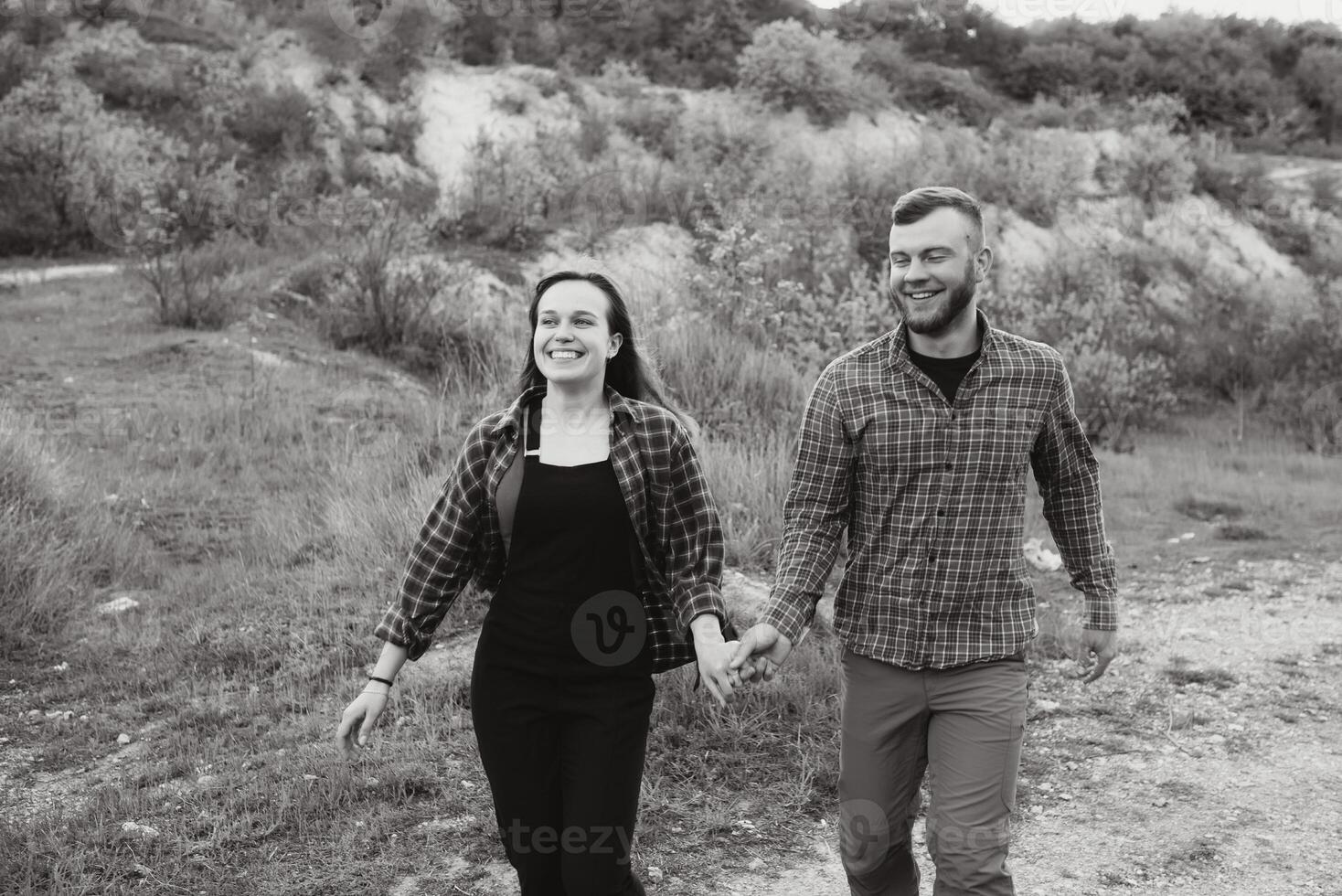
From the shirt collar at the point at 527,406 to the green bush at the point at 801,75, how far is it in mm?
20280

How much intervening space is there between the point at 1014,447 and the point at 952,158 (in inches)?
766

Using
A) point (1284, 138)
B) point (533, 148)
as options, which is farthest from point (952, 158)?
point (1284, 138)

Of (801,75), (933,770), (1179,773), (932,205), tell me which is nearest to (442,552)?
(933,770)

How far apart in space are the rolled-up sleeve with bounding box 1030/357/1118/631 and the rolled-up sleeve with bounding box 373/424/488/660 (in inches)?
56.1

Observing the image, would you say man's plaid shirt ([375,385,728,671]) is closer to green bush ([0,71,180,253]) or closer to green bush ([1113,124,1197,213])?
green bush ([0,71,180,253])

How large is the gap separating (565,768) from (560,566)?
→ 48cm

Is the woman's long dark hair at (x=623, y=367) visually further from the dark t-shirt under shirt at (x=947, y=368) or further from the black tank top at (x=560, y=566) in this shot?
the dark t-shirt under shirt at (x=947, y=368)

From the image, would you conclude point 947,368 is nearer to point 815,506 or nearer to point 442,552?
point 815,506

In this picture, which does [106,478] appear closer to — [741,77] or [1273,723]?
[1273,723]

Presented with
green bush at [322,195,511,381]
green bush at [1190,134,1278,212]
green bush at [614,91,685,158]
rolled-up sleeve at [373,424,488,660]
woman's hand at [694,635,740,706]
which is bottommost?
green bush at [322,195,511,381]

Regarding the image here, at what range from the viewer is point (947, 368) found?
2.86m

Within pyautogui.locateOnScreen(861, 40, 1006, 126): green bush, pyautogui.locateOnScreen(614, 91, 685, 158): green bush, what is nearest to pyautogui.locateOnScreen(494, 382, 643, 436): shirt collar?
pyautogui.locateOnScreen(614, 91, 685, 158): green bush

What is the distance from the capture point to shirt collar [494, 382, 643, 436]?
280 centimetres

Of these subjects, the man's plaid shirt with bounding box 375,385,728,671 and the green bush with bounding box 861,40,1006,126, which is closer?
the man's plaid shirt with bounding box 375,385,728,671
